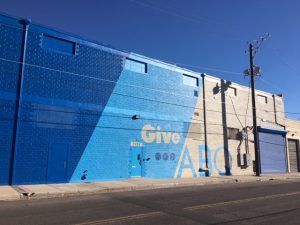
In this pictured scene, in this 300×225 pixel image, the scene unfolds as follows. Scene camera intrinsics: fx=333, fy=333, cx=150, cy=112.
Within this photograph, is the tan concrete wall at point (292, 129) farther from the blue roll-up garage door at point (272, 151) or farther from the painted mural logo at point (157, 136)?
the painted mural logo at point (157, 136)

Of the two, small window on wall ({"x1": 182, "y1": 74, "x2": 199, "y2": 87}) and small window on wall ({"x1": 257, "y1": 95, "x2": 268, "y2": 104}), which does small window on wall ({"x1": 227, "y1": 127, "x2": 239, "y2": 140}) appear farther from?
small window on wall ({"x1": 257, "y1": 95, "x2": 268, "y2": 104})

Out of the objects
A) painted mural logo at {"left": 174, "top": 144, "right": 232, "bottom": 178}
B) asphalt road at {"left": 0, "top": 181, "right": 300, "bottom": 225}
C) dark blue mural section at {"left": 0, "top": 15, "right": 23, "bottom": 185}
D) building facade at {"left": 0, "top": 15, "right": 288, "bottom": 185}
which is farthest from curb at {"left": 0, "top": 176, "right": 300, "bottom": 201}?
painted mural logo at {"left": 174, "top": 144, "right": 232, "bottom": 178}

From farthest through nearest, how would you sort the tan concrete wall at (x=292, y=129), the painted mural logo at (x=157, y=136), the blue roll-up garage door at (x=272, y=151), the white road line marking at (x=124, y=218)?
1. the tan concrete wall at (x=292, y=129)
2. the blue roll-up garage door at (x=272, y=151)
3. the painted mural logo at (x=157, y=136)
4. the white road line marking at (x=124, y=218)

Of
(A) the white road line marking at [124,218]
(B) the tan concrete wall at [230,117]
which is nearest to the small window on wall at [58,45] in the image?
(A) the white road line marking at [124,218]

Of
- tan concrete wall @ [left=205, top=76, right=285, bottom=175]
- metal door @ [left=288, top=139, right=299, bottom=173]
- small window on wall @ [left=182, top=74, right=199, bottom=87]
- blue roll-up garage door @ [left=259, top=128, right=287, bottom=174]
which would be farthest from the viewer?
metal door @ [left=288, top=139, right=299, bottom=173]

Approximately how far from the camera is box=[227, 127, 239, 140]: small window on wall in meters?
30.6

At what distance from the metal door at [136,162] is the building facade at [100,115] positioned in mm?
68

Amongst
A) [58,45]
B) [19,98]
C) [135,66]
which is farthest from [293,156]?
[19,98]

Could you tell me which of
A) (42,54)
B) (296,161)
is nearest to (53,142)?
(42,54)

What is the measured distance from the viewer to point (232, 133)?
3100 centimetres

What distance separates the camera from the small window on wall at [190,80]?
27.6m

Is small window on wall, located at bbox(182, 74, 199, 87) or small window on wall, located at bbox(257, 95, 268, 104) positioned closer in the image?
small window on wall, located at bbox(182, 74, 199, 87)

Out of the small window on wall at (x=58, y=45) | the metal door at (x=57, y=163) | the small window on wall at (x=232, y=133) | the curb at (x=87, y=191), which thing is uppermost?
the small window on wall at (x=58, y=45)

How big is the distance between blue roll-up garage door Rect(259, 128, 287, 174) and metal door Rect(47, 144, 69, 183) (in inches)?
838
